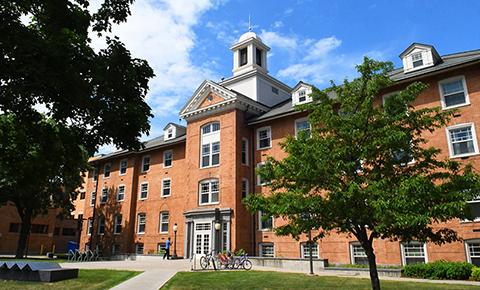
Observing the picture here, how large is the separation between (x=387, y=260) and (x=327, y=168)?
14.5 meters

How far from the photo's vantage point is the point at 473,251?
20.5 m

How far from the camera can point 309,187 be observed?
38.8 feet

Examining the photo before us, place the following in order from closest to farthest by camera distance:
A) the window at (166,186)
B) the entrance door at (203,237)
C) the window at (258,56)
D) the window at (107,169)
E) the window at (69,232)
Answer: the entrance door at (203,237), the window at (166,186), the window at (258,56), the window at (107,169), the window at (69,232)

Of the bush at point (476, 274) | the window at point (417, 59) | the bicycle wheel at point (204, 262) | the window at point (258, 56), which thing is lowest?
the bush at point (476, 274)

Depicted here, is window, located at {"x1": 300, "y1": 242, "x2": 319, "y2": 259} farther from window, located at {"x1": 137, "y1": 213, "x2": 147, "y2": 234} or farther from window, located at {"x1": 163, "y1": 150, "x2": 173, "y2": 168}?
window, located at {"x1": 137, "y1": 213, "x2": 147, "y2": 234}

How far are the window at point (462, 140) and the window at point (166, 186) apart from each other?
2401 cm

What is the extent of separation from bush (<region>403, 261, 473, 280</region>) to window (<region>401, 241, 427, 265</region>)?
3.61m

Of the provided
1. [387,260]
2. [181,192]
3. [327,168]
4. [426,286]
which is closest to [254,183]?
[181,192]

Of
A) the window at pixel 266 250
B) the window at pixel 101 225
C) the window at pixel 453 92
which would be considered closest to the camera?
the window at pixel 453 92

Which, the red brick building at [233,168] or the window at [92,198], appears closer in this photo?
the red brick building at [233,168]

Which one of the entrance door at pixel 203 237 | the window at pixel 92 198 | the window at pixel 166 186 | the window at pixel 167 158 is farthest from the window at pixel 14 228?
the entrance door at pixel 203 237

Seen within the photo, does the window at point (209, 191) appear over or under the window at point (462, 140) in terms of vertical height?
under

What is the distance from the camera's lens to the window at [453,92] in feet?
74.3

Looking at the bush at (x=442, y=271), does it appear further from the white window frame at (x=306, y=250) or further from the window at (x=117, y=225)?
the window at (x=117, y=225)
